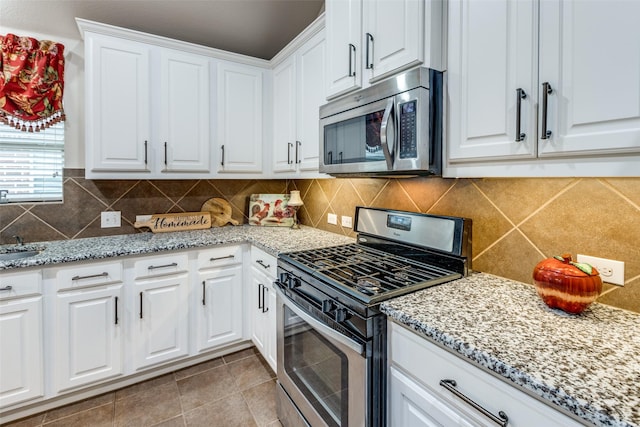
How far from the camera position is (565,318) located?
0.98 meters

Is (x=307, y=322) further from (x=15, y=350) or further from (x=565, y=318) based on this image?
(x=15, y=350)

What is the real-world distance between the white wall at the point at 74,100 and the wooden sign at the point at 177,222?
618 mm

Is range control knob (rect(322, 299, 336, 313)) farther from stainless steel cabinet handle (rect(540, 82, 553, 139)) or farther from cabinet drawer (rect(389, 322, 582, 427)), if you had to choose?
stainless steel cabinet handle (rect(540, 82, 553, 139))

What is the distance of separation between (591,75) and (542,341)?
73cm

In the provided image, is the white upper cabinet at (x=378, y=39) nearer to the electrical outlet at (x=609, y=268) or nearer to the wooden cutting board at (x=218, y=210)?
the electrical outlet at (x=609, y=268)

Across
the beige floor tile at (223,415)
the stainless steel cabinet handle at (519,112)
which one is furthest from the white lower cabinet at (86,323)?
the stainless steel cabinet handle at (519,112)

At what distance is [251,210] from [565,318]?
2.35 meters

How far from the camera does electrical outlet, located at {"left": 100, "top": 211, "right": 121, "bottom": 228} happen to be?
239 centimetres

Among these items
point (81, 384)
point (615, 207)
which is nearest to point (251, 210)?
point (81, 384)

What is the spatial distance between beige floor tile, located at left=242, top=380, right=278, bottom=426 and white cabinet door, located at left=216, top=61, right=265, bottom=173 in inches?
63.1

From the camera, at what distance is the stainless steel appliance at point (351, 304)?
1.11 metres

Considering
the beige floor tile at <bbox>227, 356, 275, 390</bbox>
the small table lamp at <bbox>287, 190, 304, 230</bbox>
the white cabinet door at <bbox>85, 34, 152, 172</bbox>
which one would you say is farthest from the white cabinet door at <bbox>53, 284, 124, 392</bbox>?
the small table lamp at <bbox>287, 190, 304, 230</bbox>

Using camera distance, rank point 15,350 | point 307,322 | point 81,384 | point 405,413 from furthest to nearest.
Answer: point 81,384 < point 15,350 < point 307,322 < point 405,413

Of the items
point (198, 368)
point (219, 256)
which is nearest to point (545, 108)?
point (219, 256)
